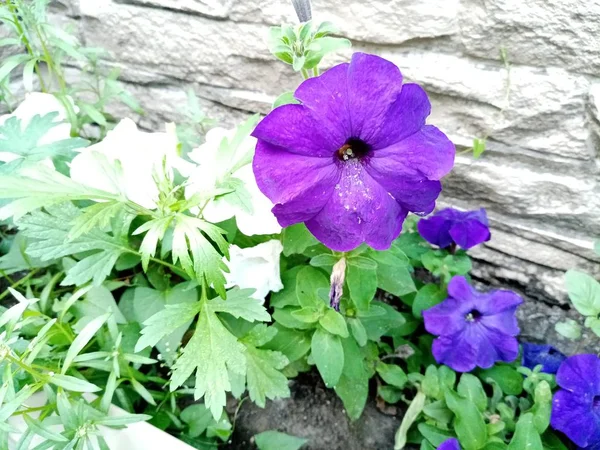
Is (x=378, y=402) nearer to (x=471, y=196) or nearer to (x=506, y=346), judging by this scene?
(x=506, y=346)

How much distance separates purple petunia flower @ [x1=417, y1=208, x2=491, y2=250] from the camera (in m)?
1.23

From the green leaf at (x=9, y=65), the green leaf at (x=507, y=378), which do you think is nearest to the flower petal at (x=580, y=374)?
the green leaf at (x=507, y=378)

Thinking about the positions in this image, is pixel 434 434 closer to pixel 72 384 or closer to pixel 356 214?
pixel 356 214

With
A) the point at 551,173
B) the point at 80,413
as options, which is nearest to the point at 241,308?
the point at 80,413

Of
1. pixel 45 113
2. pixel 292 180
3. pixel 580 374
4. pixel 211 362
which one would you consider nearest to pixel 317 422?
pixel 211 362

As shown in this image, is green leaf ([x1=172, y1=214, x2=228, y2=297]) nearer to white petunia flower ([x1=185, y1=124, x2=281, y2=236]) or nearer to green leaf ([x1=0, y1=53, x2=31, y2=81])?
white petunia flower ([x1=185, y1=124, x2=281, y2=236])

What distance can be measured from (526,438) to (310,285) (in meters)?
0.49

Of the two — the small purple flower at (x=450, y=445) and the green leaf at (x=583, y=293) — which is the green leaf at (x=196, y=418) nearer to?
the small purple flower at (x=450, y=445)

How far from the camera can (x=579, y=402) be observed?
1.10 m

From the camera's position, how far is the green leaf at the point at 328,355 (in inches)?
41.6

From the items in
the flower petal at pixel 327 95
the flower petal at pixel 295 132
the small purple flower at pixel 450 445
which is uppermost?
the flower petal at pixel 327 95

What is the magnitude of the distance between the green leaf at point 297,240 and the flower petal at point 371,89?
301mm

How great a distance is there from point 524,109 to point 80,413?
108 cm

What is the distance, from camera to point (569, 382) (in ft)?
3.69
